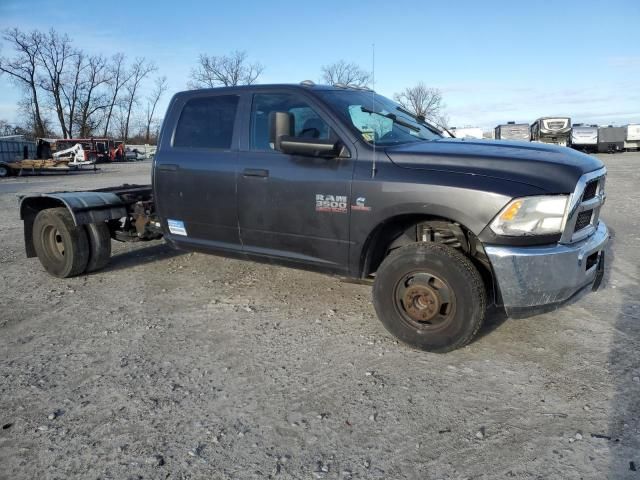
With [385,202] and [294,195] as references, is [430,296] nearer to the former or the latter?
[385,202]

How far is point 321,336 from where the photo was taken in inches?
155

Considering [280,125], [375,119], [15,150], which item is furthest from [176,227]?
[15,150]

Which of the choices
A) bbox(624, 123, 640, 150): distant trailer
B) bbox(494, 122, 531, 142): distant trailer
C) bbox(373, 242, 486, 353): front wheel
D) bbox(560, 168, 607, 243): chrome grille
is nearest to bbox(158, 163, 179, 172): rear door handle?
bbox(373, 242, 486, 353): front wheel

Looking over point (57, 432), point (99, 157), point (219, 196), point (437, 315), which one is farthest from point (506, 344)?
point (99, 157)

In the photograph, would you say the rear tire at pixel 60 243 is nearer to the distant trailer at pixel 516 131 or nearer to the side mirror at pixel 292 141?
the side mirror at pixel 292 141

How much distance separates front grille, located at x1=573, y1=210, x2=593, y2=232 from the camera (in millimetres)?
3391

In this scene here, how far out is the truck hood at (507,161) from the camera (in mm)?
3172

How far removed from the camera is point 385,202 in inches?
141

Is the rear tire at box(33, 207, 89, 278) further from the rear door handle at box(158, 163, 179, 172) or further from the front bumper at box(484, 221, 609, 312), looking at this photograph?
the front bumper at box(484, 221, 609, 312)

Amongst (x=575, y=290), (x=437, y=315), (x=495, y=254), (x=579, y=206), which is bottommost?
(x=437, y=315)

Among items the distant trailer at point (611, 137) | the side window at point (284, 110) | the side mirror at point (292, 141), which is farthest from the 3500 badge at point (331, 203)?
the distant trailer at point (611, 137)

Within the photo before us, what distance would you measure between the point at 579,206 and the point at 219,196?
2.90 m

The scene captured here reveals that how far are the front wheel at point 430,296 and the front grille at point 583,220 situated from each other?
77 centimetres

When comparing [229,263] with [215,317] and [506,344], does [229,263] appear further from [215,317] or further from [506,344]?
[506,344]
